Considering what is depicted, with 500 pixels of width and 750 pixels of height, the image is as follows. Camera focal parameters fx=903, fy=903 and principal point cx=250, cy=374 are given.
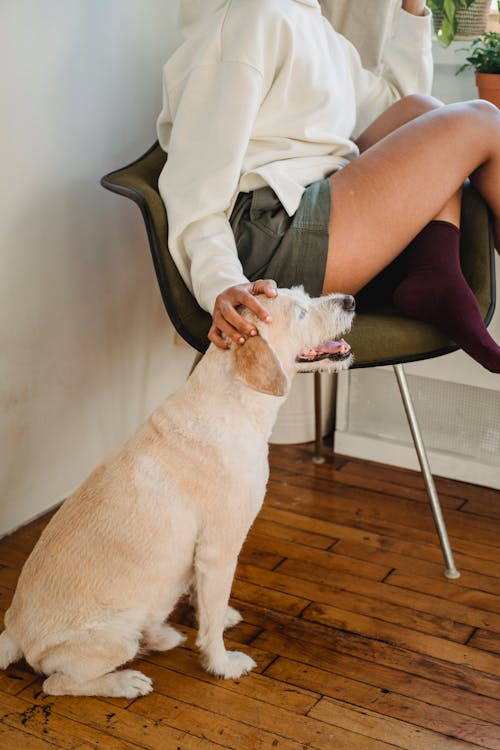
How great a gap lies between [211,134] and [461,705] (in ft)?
3.62

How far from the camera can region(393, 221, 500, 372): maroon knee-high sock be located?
1599 mm

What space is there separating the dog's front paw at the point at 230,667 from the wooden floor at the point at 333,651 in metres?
0.01

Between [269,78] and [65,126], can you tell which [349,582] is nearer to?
[269,78]

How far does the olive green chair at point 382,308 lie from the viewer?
165 cm

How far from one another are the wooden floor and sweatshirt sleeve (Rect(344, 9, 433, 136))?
0.94 meters

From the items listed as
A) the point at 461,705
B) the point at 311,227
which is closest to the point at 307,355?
the point at 311,227

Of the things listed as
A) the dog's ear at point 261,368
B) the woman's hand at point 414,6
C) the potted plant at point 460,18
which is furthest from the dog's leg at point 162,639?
the potted plant at point 460,18

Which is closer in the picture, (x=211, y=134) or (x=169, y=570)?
(x=169, y=570)

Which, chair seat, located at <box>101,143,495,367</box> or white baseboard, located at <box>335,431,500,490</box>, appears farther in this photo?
white baseboard, located at <box>335,431,500,490</box>

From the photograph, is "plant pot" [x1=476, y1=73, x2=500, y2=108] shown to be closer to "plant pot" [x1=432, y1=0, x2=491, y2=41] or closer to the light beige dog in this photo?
"plant pot" [x1=432, y1=0, x2=491, y2=41]

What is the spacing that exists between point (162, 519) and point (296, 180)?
2.42ft

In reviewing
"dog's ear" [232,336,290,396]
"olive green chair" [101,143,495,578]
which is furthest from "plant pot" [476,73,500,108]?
"dog's ear" [232,336,290,396]

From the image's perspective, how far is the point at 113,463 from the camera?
1.44 m

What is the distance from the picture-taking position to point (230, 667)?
1525mm
